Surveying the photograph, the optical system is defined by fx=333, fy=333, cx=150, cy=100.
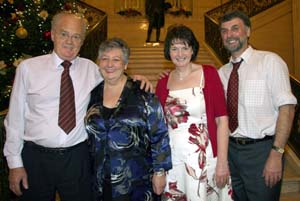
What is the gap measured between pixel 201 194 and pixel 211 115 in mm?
563

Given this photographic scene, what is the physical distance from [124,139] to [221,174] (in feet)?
2.43

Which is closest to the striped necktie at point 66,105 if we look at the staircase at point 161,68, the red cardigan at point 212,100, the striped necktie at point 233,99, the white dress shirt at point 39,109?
the white dress shirt at point 39,109

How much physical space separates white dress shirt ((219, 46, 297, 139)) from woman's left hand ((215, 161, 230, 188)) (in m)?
0.40

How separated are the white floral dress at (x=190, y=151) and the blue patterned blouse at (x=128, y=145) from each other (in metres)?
0.12

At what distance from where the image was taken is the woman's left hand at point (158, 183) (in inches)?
90.4

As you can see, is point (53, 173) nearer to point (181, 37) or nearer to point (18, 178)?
point (18, 178)

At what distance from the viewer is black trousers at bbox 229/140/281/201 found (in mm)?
2584

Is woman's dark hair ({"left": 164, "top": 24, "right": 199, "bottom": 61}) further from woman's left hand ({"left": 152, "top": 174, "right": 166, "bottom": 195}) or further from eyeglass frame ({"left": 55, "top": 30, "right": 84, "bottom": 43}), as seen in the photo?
woman's left hand ({"left": 152, "top": 174, "right": 166, "bottom": 195})

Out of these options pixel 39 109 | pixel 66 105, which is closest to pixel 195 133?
pixel 66 105

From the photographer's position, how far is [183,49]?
8.04 feet

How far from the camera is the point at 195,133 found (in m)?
2.39

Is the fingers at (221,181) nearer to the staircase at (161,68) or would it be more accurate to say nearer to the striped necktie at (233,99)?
the striped necktie at (233,99)

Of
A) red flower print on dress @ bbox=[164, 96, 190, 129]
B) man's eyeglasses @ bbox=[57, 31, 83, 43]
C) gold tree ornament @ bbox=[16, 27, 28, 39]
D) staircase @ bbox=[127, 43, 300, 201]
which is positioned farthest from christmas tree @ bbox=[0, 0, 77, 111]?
red flower print on dress @ bbox=[164, 96, 190, 129]

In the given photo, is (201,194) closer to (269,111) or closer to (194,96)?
(194,96)
